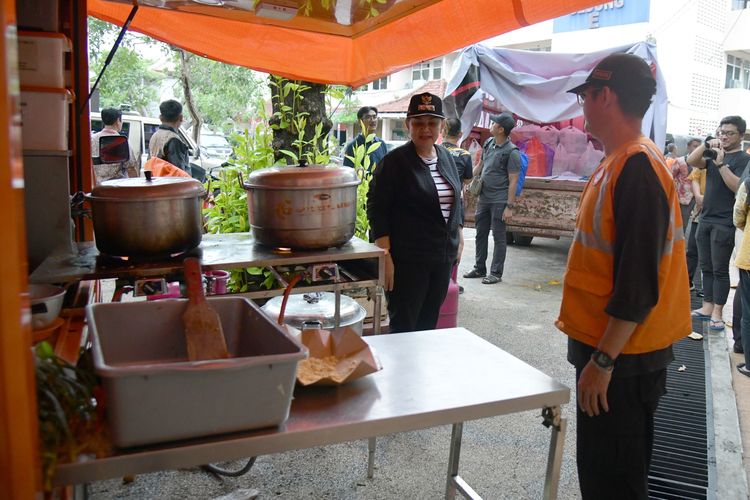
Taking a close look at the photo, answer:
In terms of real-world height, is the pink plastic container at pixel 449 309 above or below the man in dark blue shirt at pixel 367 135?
below

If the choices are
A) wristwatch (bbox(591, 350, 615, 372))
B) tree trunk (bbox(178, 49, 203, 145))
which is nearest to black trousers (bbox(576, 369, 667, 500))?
wristwatch (bbox(591, 350, 615, 372))

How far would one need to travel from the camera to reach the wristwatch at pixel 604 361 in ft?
6.91

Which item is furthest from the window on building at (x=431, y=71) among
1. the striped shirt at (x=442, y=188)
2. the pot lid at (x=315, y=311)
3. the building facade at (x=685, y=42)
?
the pot lid at (x=315, y=311)

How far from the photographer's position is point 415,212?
3.73 metres

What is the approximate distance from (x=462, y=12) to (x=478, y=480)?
268cm

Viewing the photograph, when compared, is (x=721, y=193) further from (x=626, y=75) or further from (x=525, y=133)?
(x=525, y=133)

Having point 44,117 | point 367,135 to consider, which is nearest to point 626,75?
point 44,117

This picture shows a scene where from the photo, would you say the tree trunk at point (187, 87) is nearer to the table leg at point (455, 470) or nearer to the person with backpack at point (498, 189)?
the person with backpack at point (498, 189)

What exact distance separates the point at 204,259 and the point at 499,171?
18.9ft

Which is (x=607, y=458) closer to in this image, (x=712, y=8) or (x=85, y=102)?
(x=85, y=102)

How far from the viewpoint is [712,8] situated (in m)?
21.7

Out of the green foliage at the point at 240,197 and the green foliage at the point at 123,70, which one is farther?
the green foliage at the point at 123,70

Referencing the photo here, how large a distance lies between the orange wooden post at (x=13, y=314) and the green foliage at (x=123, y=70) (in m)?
9.26

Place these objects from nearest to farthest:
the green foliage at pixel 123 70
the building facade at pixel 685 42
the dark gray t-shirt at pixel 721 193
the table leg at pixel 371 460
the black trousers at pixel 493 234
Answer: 1. the table leg at pixel 371 460
2. the dark gray t-shirt at pixel 721 193
3. the black trousers at pixel 493 234
4. the green foliage at pixel 123 70
5. the building facade at pixel 685 42
